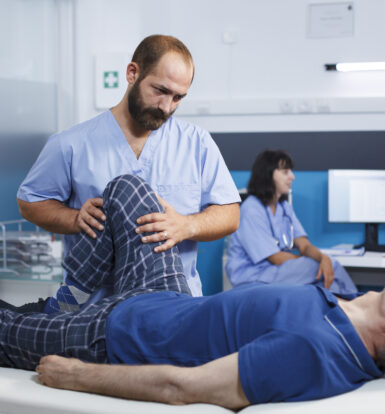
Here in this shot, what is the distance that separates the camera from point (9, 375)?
52.4 inches

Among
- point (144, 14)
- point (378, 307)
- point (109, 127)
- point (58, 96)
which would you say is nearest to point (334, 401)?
point (378, 307)

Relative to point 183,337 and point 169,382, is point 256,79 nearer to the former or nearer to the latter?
point 183,337

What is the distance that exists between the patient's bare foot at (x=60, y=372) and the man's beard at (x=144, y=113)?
71 cm

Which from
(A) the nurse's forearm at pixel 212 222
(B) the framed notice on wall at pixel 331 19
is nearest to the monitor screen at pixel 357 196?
(B) the framed notice on wall at pixel 331 19

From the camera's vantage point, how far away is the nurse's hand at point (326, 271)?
313 centimetres

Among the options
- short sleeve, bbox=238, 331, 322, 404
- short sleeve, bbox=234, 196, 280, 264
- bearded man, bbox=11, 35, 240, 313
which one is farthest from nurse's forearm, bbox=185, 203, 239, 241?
short sleeve, bbox=234, 196, 280, 264

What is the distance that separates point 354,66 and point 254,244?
5.07 feet

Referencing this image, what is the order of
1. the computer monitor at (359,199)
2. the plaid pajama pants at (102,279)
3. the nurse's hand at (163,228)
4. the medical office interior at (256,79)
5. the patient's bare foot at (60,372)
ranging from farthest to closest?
the medical office interior at (256,79) → the computer monitor at (359,199) → the nurse's hand at (163,228) → the plaid pajama pants at (102,279) → the patient's bare foot at (60,372)

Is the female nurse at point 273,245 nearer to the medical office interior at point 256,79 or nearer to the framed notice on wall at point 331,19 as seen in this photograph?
the medical office interior at point 256,79

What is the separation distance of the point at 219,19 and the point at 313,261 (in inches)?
76.8

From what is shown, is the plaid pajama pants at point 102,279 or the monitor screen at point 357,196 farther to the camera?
the monitor screen at point 357,196

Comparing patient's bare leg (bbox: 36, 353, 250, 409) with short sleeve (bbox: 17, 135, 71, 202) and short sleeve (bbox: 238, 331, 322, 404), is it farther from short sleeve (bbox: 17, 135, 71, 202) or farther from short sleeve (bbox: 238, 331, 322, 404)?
short sleeve (bbox: 17, 135, 71, 202)

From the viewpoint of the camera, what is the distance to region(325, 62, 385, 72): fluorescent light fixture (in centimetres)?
392

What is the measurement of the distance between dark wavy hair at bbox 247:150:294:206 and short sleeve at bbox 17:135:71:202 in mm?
1855
